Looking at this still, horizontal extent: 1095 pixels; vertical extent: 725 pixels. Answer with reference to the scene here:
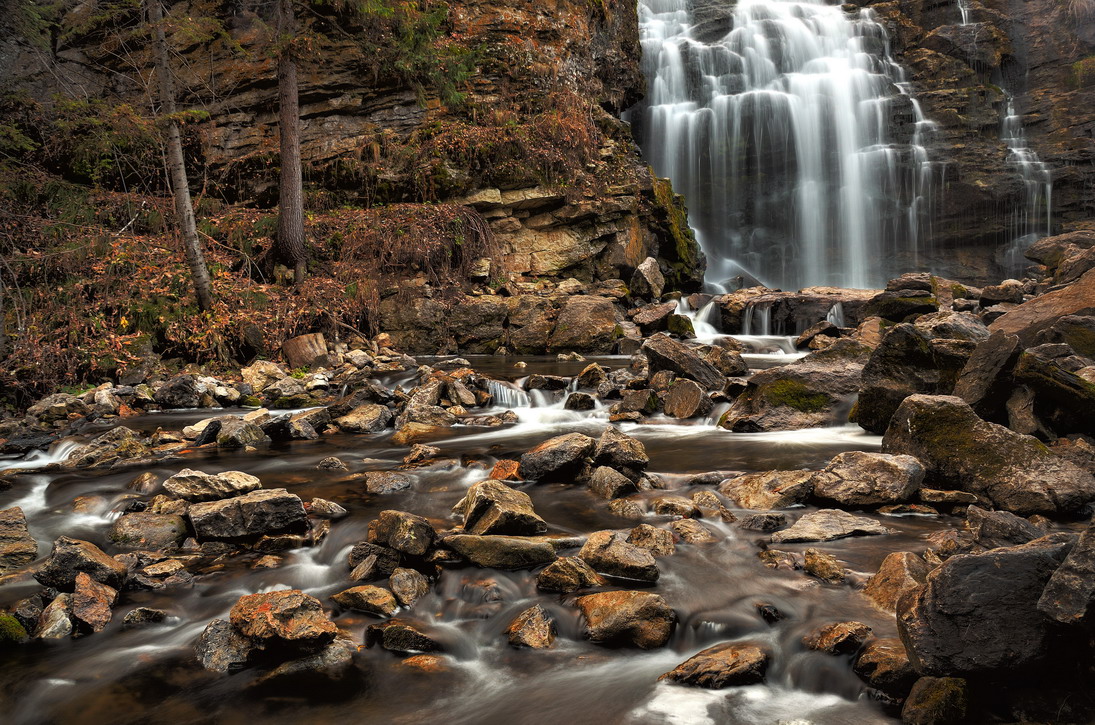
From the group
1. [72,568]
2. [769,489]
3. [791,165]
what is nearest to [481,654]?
[72,568]

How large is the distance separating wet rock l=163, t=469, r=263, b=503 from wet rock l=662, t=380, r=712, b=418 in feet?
15.6

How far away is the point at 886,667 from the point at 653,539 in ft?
5.16

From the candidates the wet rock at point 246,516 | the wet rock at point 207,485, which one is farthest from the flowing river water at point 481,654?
the wet rock at point 207,485

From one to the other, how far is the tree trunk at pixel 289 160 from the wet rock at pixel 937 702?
12.3 m

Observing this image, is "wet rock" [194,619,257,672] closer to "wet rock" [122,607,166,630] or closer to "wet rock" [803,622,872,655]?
"wet rock" [122,607,166,630]

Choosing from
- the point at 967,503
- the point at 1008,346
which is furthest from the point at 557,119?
the point at 967,503

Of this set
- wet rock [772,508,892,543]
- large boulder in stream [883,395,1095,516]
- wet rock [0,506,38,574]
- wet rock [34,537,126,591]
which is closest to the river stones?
wet rock [772,508,892,543]

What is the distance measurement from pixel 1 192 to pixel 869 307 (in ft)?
53.2

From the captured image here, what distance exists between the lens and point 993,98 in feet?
83.6

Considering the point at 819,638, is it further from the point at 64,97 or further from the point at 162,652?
the point at 64,97

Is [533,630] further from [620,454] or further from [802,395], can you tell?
[802,395]

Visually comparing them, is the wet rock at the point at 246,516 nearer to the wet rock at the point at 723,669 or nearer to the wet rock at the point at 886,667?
the wet rock at the point at 723,669

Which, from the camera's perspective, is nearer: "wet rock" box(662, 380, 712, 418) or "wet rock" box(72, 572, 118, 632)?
"wet rock" box(72, 572, 118, 632)

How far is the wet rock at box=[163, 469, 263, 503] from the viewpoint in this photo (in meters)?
4.73
